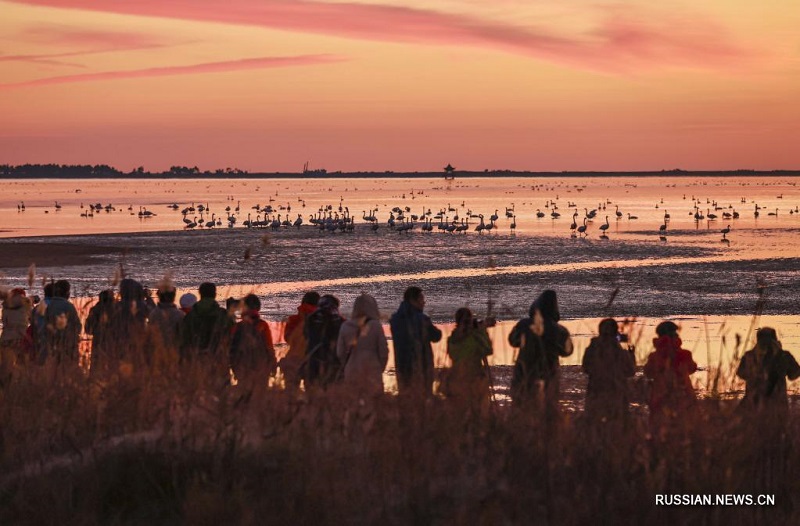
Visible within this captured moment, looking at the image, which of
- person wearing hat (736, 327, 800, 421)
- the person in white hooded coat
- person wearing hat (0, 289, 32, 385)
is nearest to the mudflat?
person wearing hat (0, 289, 32, 385)

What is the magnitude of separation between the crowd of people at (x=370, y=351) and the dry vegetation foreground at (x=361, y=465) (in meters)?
0.23

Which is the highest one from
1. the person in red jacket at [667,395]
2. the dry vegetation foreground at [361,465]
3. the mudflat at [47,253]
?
the person in red jacket at [667,395]

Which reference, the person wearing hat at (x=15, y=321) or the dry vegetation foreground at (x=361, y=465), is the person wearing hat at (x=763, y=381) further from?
the person wearing hat at (x=15, y=321)

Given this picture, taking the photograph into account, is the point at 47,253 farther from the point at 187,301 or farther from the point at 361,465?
the point at 361,465

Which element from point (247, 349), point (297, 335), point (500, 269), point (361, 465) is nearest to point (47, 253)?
point (500, 269)

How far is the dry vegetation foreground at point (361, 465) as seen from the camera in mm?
6172

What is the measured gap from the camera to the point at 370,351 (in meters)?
9.83

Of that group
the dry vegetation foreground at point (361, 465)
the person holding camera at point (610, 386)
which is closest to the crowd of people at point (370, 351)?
the person holding camera at point (610, 386)

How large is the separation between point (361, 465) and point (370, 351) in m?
3.32

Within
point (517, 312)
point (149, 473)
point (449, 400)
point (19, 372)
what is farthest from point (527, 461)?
point (517, 312)

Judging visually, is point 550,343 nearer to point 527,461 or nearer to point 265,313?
point 527,461

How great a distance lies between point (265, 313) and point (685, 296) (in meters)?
11.0

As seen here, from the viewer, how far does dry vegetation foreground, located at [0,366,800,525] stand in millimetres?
6172

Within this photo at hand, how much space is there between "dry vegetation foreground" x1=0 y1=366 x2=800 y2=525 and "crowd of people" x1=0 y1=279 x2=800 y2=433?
23 cm
